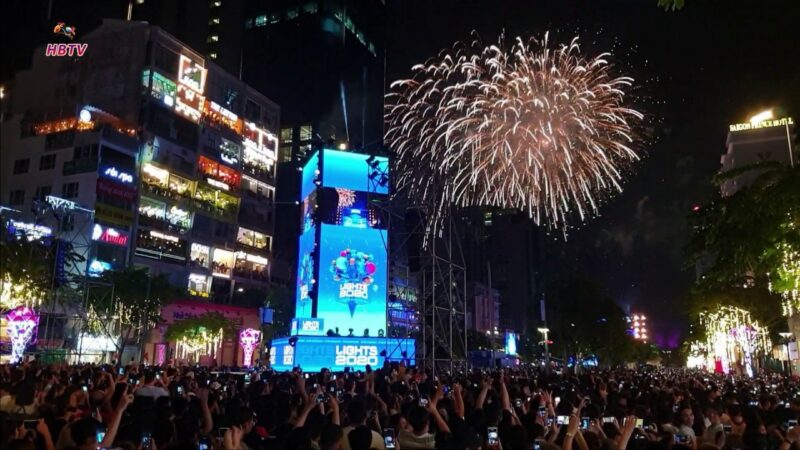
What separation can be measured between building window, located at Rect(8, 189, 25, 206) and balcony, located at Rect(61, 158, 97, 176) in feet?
15.4

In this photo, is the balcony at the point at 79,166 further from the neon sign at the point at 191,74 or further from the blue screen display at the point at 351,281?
the blue screen display at the point at 351,281

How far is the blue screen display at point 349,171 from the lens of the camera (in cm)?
3494

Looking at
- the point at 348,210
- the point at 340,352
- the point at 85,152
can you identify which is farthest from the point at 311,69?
the point at 340,352

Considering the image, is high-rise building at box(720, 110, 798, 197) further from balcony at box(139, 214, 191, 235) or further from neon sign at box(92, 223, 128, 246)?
neon sign at box(92, 223, 128, 246)

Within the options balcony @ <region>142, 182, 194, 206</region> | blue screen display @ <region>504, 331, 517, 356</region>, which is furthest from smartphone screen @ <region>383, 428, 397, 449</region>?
blue screen display @ <region>504, 331, 517, 356</region>

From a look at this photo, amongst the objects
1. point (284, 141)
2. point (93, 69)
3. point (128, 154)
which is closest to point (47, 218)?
point (128, 154)

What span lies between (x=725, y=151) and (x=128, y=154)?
82122 millimetres

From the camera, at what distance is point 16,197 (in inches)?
2007

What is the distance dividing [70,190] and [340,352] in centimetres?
3045

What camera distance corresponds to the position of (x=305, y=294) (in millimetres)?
35969

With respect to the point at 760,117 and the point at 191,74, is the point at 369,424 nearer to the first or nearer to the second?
the point at 191,74

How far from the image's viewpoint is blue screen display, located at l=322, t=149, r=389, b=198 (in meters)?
34.9

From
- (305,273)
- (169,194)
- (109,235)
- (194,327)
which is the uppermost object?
(169,194)

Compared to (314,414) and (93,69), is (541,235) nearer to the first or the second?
(93,69)
